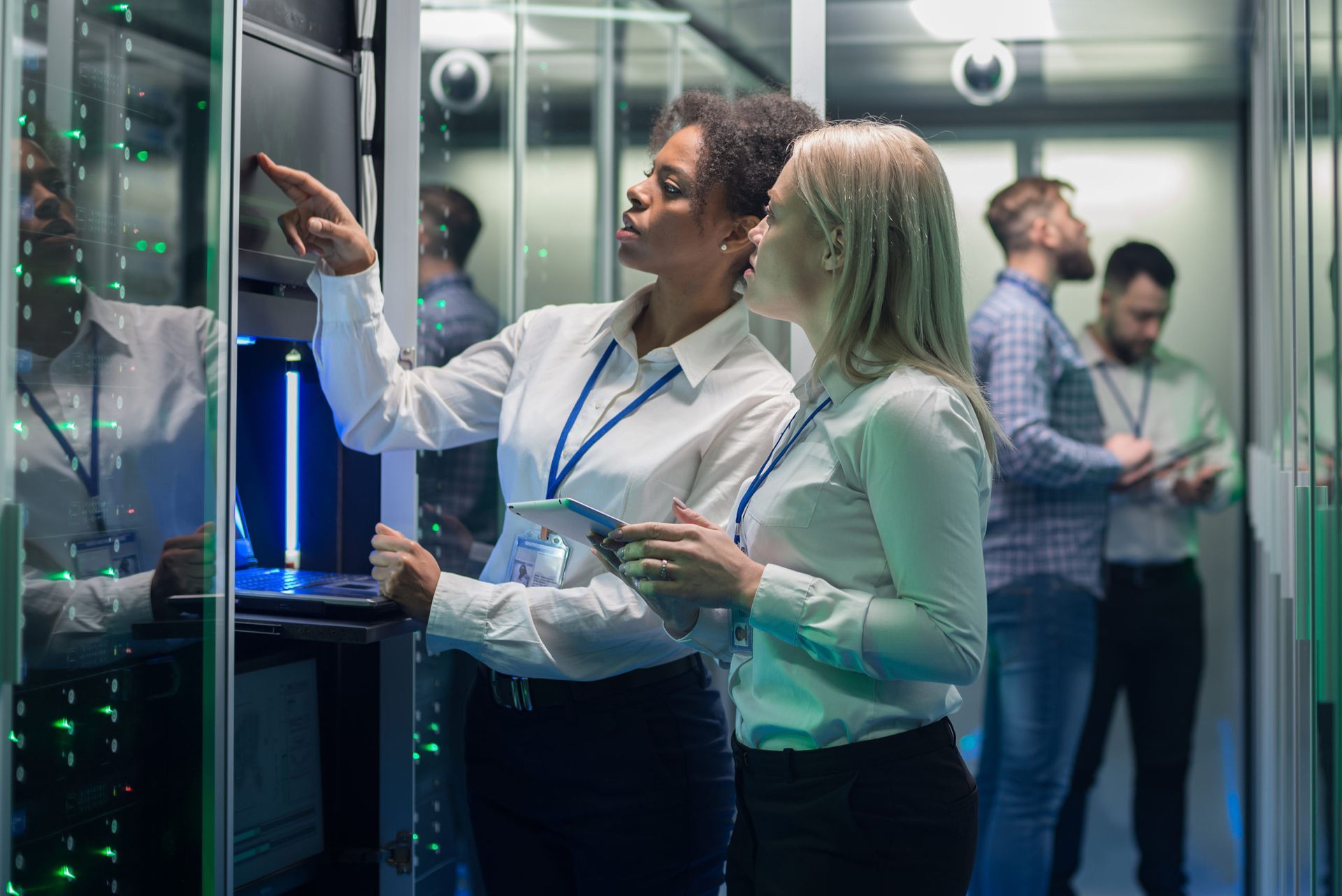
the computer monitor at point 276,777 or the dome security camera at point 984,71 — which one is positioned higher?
the dome security camera at point 984,71

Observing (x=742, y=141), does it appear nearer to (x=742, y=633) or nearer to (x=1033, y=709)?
(x=742, y=633)

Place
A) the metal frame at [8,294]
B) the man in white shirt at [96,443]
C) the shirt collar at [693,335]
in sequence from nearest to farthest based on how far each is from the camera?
1. the metal frame at [8,294]
2. the man in white shirt at [96,443]
3. the shirt collar at [693,335]

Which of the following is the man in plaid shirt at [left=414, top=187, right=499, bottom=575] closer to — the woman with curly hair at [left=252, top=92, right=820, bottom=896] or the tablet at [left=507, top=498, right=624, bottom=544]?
the woman with curly hair at [left=252, top=92, right=820, bottom=896]

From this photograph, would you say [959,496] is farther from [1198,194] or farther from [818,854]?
[1198,194]

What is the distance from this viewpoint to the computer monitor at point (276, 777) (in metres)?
2.22

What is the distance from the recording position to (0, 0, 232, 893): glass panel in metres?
1.47

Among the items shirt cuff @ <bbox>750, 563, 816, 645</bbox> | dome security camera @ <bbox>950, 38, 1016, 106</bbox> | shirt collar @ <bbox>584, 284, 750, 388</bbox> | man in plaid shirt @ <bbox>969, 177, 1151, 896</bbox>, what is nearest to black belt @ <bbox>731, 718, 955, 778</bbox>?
shirt cuff @ <bbox>750, 563, 816, 645</bbox>

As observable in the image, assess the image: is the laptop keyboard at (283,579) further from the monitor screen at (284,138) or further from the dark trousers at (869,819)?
the dark trousers at (869,819)

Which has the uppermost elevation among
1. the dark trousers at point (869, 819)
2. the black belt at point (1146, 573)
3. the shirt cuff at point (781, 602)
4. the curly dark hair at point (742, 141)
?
the curly dark hair at point (742, 141)

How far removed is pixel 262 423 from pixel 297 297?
0.32 m

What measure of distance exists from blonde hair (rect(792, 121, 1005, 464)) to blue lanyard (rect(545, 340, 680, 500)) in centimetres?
50

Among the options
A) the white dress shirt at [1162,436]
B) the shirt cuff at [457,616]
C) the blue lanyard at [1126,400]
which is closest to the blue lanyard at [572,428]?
the shirt cuff at [457,616]

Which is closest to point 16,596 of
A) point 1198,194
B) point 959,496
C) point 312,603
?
point 312,603

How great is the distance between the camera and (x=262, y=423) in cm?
239
